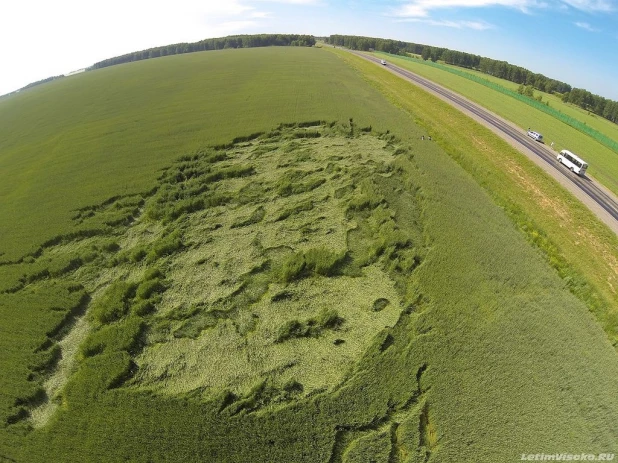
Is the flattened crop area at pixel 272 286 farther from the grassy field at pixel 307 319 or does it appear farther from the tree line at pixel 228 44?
the tree line at pixel 228 44

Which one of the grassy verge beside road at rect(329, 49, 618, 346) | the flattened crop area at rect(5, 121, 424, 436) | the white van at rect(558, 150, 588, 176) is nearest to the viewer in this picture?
the flattened crop area at rect(5, 121, 424, 436)

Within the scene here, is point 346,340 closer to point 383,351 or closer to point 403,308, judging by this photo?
point 383,351

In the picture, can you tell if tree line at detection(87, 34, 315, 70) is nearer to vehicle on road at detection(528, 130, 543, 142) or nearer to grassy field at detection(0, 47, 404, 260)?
grassy field at detection(0, 47, 404, 260)

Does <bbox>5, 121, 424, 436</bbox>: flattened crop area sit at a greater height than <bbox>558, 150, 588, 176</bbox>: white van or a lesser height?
lesser

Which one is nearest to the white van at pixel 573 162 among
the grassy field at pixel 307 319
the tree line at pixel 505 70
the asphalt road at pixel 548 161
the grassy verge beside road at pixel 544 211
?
the asphalt road at pixel 548 161

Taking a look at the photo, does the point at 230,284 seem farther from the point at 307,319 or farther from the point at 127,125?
the point at 127,125

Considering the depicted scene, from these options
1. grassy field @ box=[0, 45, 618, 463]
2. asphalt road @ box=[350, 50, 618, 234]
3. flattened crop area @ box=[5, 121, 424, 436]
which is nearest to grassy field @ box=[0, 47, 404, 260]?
grassy field @ box=[0, 45, 618, 463]

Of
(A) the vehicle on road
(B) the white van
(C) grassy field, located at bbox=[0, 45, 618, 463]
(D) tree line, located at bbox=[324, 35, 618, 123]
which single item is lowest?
(C) grassy field, located at bbox=[0, 45, 618, 463]

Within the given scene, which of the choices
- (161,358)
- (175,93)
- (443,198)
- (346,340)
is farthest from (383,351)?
(175,93)
